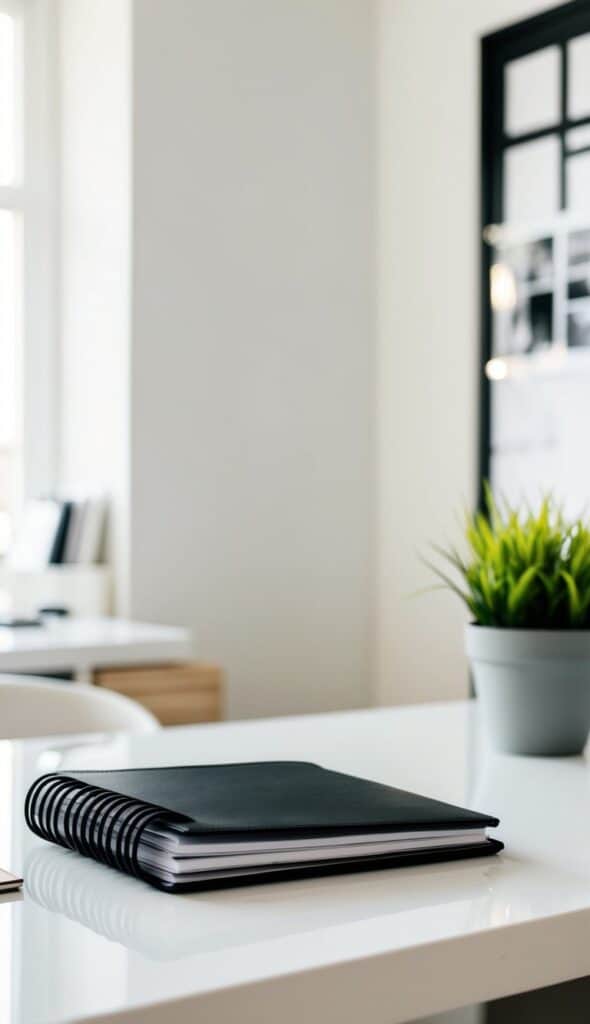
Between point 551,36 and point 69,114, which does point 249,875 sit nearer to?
point 551,36

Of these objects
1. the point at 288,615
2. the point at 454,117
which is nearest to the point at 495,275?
the point at 454,117

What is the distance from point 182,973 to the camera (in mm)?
701

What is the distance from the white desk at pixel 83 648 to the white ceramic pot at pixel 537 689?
166 cm

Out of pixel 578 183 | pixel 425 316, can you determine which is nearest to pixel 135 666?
pixel 425 316

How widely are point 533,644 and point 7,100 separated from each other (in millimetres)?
3350

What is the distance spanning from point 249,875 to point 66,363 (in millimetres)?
3468

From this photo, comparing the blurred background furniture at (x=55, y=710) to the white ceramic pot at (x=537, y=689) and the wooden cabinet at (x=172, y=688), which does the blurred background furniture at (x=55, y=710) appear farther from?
the wooden cabinet at (x=172, y=688)

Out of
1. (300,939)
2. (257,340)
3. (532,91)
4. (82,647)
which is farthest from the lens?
(257,340)

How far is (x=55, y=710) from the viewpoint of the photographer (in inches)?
73.0


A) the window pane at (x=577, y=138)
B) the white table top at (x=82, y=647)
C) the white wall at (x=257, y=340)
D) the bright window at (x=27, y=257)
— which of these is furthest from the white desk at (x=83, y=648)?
the window pane at (x=577, y=138)

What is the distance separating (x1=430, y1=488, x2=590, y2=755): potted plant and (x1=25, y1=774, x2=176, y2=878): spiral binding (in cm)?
56

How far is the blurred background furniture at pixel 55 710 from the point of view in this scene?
1838mm

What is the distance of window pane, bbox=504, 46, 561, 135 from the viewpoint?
12.3 feet

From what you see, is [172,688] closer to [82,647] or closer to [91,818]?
[82,647]
